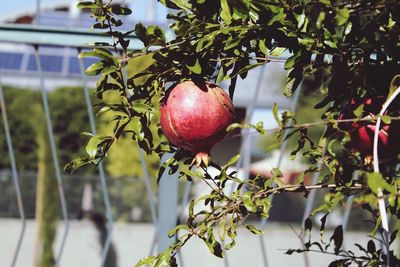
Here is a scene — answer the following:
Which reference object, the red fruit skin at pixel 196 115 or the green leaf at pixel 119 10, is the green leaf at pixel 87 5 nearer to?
the green leaf at pixel 119 10

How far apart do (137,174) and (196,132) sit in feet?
30.0

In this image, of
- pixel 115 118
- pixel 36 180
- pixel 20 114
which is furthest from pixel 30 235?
pixel 115 118

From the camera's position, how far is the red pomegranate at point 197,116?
807 millimetres

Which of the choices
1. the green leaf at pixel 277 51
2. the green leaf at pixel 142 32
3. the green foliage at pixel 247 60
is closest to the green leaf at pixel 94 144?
the green foliage at pixel 247 60

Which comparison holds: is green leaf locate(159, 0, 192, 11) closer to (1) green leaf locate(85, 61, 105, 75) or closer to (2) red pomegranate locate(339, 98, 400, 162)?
(1) green leaf locate(85, 61, 105, 75)

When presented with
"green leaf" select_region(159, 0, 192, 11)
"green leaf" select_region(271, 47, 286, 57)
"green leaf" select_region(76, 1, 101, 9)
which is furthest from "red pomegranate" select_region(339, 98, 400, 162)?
"green leaf" select_region(76, 1, 101, 9)

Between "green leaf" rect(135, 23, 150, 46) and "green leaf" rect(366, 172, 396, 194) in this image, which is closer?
"green leaf" rect(366, 172, 396, 194)

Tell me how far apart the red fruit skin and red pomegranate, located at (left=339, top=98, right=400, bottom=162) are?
16cm

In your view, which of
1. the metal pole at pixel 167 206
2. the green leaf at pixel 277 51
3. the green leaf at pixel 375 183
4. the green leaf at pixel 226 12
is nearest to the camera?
the green leaf at pixel 375 183

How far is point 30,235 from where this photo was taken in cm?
815

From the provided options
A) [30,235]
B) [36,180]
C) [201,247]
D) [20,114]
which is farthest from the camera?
[20,114]

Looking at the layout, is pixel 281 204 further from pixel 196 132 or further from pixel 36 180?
pixel 196 132

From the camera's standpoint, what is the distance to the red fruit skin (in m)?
0.81

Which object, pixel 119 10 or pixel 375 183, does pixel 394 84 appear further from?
pixel 119 10
